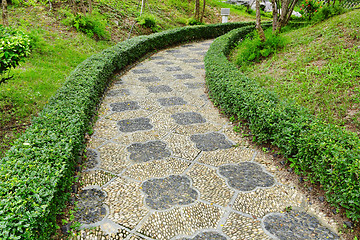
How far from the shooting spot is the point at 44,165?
101 inches

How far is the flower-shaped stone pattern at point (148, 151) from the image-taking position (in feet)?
12.4

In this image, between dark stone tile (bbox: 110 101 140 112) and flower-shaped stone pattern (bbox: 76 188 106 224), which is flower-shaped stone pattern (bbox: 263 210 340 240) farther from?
dark stone tile (bbox: 110 101 140 112)

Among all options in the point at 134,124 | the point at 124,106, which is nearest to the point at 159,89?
the point at 124,106

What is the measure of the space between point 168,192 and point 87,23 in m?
8.13

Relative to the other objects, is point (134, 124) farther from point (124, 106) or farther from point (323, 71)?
point (323, 71)

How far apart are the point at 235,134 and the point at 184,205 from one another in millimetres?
1911

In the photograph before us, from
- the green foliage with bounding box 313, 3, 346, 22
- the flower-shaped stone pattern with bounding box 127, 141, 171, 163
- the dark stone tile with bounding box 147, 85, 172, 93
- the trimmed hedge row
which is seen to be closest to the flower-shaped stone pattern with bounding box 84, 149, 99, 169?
the trimmed hedge row

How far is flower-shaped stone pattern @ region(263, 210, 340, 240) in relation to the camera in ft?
8.34

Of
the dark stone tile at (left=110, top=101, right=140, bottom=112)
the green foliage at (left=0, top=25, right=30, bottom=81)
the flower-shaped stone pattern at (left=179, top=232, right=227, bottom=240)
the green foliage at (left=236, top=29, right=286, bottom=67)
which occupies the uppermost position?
the green foliage at (left=0, top=25, right=30, bottom=81)

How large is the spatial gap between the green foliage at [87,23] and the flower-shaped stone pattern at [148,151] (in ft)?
21.9

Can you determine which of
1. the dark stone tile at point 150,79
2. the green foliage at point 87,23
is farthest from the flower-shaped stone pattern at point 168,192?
the green foliage at point 87,23

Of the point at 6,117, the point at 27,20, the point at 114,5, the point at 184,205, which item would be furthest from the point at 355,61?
the point at 114,5

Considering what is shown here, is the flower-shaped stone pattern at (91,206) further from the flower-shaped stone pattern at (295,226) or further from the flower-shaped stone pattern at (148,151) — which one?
the flower-shaped stone pattern at (295,226)

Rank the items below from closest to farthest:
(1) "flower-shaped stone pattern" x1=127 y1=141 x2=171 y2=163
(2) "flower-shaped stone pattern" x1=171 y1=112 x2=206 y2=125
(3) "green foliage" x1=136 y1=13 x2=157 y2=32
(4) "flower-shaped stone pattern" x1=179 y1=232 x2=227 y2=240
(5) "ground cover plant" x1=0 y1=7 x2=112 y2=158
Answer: (4) "flower-shaped stone pattern" x1=179 y1=232 x2=227 y2=240, (1) "flower-shaped stone pattern" x1=127 y1=141 x2=171 y2=163, (5) "ground cover plant" x1=0 y1=7 x2=112 y2=158, (2) "flower-shaped stone pattern" x1=171 y1=112 x2=206 y2=125, (3) "green foliage" x1=136 y1=13 x2=157 y2=32
